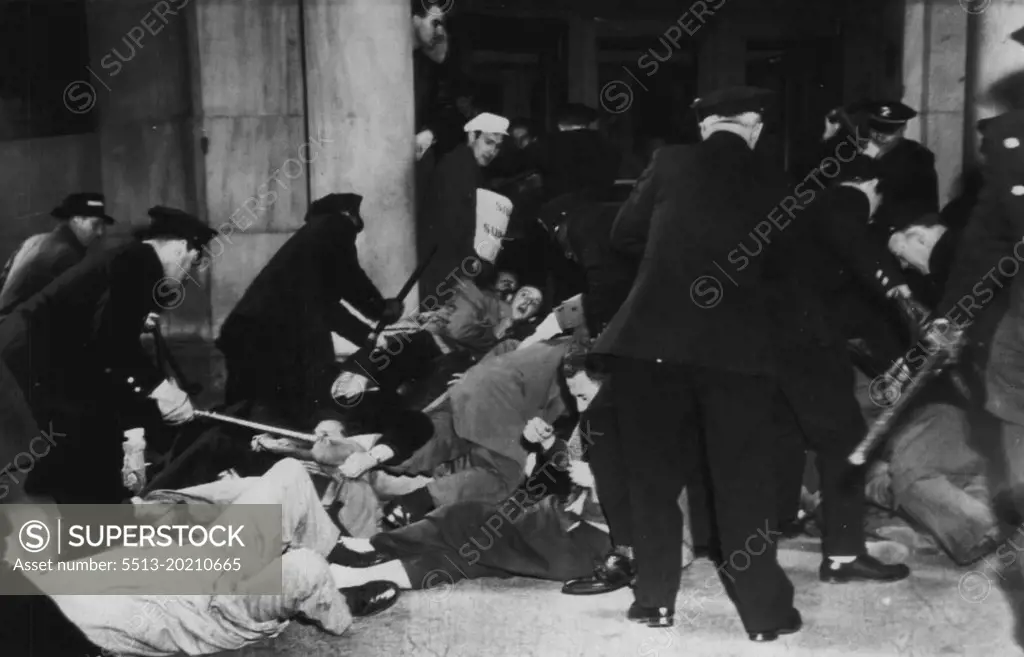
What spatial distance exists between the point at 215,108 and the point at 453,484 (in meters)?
1.96

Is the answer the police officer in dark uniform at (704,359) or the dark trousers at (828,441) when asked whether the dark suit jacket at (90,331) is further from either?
the dark trousers at (828,441)

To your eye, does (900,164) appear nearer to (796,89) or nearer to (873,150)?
(873,150)

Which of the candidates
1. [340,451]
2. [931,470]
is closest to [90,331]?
[340,451]

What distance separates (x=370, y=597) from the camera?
205 inches

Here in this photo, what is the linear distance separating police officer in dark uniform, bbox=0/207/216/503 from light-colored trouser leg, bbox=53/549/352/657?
2.34 ft

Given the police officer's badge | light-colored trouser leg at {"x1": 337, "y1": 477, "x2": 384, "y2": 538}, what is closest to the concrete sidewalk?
light-colored trouser leg at {"x1": 337, "y1": 477, "x2": 384, "y2": 538}

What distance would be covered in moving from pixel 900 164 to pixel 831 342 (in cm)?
81

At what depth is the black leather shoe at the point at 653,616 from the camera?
506cm

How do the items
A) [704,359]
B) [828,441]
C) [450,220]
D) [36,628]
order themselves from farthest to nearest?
1. [450,220]
2. [828,441]
3. [704,359]
4. [36,628]

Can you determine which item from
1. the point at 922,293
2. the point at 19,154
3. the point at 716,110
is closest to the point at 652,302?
the point at 716,110

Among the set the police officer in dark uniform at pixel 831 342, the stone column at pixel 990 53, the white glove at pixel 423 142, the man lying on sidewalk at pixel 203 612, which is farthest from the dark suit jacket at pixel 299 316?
the stone column at pixel 990 53

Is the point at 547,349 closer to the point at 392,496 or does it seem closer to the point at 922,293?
the point at 392,496

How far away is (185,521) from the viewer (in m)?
5.40

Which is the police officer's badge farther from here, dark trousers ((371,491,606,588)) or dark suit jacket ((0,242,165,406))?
dark suit jacket ((0,242,165,406))
